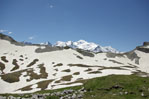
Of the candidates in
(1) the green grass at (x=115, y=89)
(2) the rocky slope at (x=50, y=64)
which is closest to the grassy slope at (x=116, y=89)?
(1) the green grass at (x=115, y=89)

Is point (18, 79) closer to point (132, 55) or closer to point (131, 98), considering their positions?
point (131, 98)

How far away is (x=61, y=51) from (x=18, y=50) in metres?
55.8

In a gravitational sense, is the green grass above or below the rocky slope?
below

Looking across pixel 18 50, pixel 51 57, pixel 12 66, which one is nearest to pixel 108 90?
pixel 12 66

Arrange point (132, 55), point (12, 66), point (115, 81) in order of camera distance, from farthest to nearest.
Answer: point (132, 55), point (12, 66), point (115, 81)

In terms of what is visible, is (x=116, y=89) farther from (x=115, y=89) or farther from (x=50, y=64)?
(x=50, y=64)

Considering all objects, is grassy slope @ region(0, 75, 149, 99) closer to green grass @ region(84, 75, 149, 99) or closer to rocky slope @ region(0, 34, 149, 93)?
green grass @ region(84, 75, 149, 99)

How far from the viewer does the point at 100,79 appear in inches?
1357

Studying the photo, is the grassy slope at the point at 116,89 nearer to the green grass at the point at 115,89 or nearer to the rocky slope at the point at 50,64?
the green grass at the point at 115,89

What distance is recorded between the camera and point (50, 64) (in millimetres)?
127938

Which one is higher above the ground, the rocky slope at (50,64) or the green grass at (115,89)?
the rocky slope at (50,64)

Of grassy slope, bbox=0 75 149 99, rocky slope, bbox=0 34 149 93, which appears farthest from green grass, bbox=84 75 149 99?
rocky slope, bbox=0 34 149 93

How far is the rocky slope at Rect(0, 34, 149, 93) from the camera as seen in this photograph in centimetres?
8494

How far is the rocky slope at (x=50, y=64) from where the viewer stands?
84938 mm
